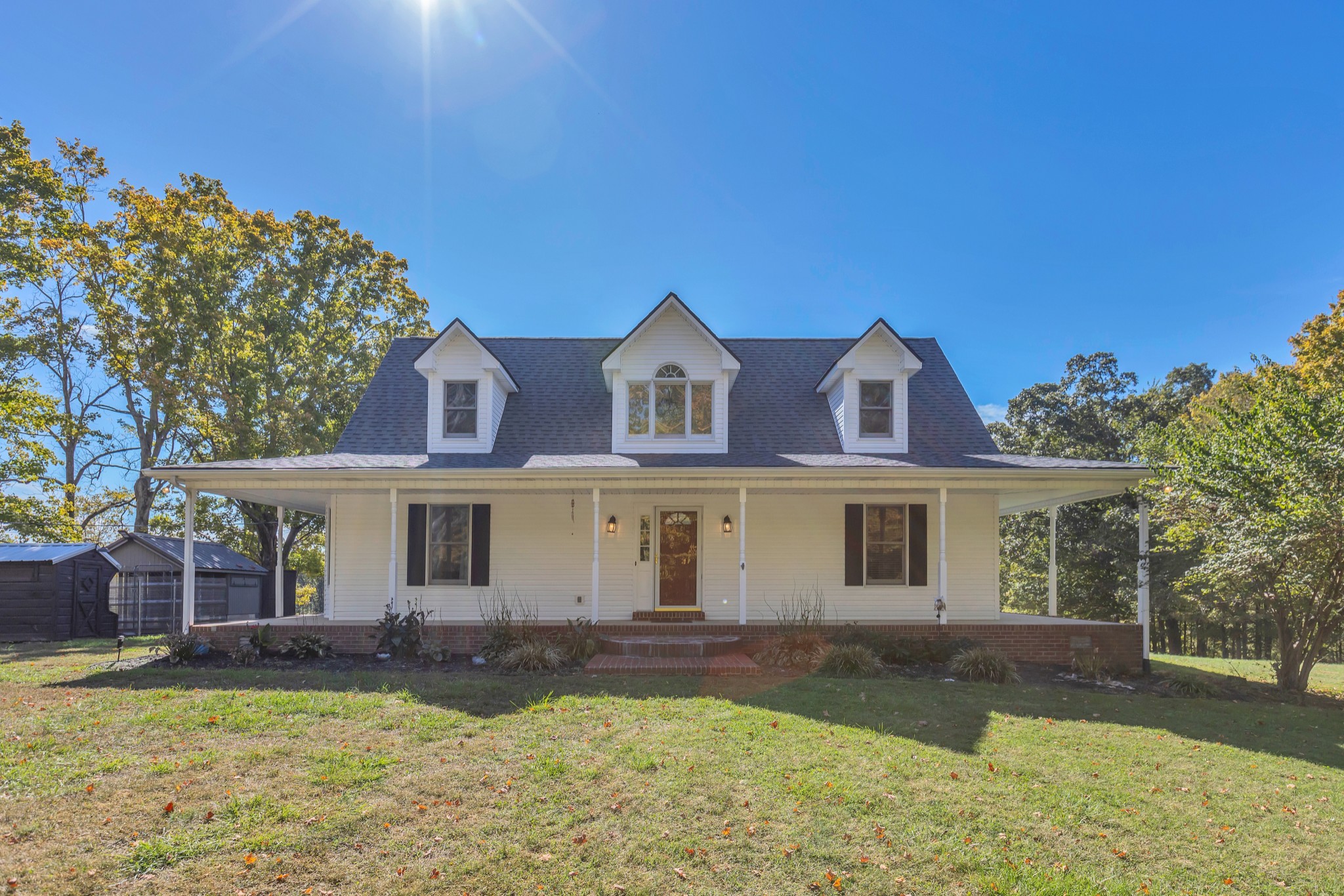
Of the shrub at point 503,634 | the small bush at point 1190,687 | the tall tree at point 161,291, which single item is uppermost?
the tall tree at point 161,291

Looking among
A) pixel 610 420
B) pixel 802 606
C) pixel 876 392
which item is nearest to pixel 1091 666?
pixel 802 606

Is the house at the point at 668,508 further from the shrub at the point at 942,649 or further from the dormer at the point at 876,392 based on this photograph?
the shrub at the point at 942,649

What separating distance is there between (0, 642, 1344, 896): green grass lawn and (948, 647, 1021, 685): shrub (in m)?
1.37

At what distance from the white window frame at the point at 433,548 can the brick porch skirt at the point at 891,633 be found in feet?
5.87

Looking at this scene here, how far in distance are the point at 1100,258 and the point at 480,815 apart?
2255cm

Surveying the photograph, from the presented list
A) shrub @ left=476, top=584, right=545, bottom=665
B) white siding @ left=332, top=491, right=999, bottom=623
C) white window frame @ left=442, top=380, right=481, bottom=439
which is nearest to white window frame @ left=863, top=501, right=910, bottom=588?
white siding @ left=332, top=491, right=999, bottom=623

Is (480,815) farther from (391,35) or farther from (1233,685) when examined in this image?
(391,35)

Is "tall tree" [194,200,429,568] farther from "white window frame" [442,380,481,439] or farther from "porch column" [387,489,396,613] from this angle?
"porch column" [387,489,396,613]

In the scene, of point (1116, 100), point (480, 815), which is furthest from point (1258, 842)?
point (1116, 100)

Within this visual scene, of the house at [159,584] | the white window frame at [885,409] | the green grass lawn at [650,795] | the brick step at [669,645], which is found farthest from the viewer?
the house at [159,584]

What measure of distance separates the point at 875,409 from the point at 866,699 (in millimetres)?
6922

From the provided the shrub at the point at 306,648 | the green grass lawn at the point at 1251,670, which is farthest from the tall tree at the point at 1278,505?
the shrub at the point at 306,648

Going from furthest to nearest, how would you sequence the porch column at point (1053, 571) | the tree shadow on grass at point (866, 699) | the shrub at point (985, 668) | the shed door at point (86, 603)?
the shed door at point (86, 603) < the porch column at point (1053, 571) < the shrub at point (985, 668) < the tree shadow on grass at point (866, 699)

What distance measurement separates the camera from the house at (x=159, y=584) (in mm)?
16719
